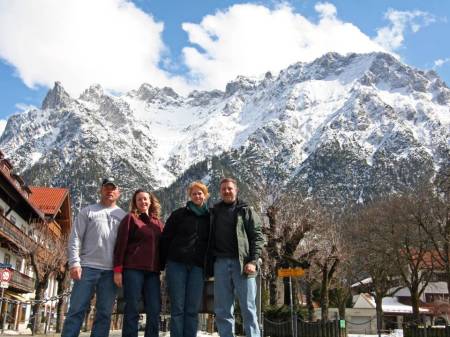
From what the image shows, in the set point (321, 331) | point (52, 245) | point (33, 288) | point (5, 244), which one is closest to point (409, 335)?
point (321, 331)

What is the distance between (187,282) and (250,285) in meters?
0.85

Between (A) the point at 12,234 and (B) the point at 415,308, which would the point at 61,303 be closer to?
(A) the point at 12,234

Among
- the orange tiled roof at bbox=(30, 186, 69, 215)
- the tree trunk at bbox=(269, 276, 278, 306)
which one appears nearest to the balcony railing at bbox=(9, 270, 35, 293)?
the orange tiled roof at bbox=(30, 186, 69, 215)

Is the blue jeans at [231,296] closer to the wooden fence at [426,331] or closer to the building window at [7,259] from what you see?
the wooden fence at [426,331]

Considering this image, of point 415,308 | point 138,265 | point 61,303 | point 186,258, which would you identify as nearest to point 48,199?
point 61,303

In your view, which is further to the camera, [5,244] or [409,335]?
[5,244]

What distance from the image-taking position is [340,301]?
145 ft

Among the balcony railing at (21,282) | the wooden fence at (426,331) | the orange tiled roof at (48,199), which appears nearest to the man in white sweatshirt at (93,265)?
the wooden fence at (426,331)

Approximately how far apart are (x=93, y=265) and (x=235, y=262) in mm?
1864

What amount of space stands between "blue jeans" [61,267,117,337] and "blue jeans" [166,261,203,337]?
79 centimetres

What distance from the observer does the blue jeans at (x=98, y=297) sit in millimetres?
6832

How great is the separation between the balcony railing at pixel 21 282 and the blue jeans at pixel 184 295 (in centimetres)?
2827

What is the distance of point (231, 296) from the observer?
7164 mm

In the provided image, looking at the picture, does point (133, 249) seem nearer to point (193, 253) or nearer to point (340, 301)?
point (193, 253)
